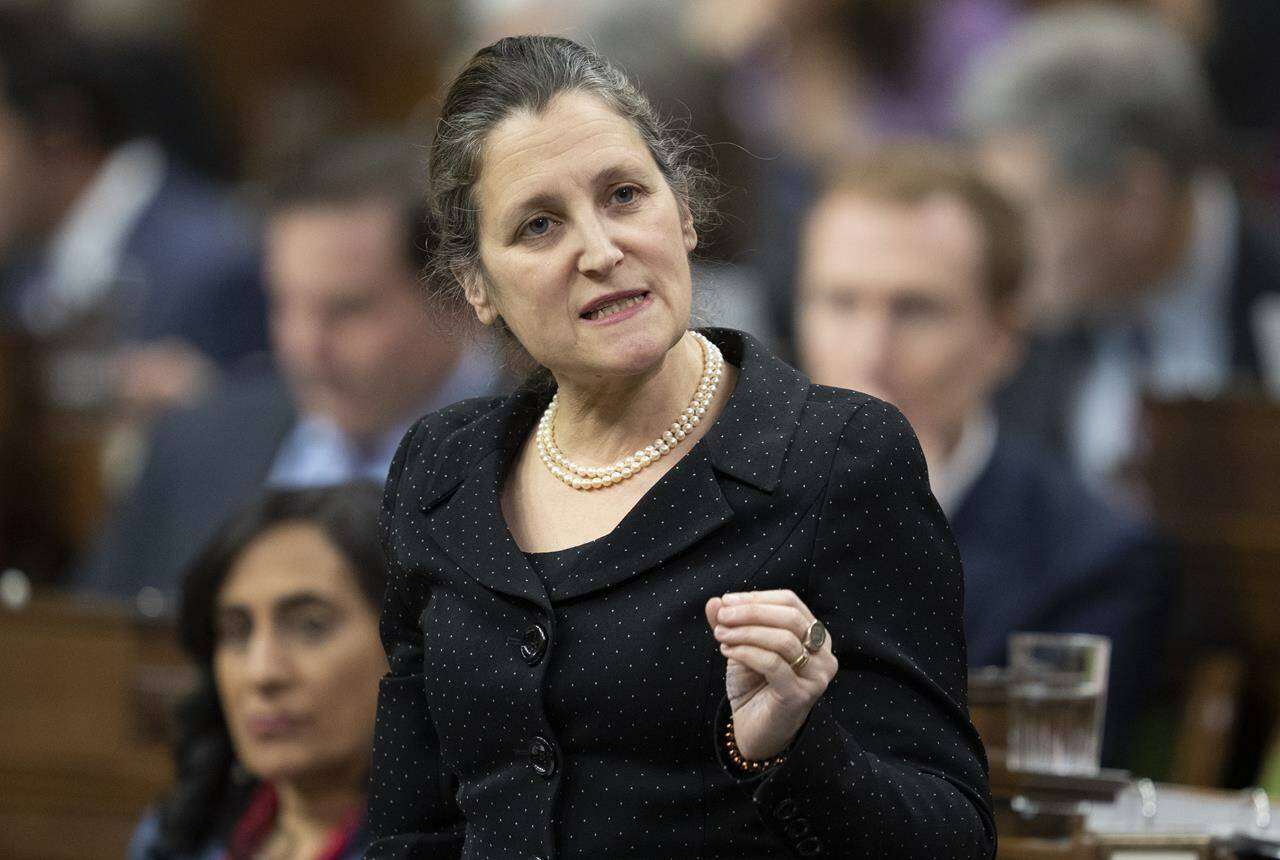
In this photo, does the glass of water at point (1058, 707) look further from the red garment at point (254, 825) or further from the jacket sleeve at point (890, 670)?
the red garment at point (254, 825)

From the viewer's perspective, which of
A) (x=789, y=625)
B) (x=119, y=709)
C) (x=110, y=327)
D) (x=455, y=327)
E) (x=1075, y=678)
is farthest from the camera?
(x=110, y=327)

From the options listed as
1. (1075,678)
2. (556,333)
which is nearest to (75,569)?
(1075,678)

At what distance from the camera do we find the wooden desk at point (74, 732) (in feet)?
11.9

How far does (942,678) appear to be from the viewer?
1651mm

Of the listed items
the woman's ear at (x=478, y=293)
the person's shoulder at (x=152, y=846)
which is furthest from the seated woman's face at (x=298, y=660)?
the woman's ear at (x=478, y=293)

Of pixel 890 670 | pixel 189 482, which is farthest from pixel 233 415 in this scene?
pixel 890 670

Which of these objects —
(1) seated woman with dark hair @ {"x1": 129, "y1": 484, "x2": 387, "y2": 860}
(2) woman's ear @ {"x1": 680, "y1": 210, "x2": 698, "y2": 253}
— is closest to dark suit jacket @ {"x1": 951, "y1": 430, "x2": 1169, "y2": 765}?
(1) seated woman with dark hair @ {"x1": 129, "y1": 484, "x2": 387, "y2": 860}

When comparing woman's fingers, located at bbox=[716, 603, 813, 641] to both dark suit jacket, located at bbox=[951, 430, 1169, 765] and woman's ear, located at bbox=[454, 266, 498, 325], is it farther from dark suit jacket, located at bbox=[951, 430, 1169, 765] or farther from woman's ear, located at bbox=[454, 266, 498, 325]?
dark suit jacket, located at bbox=[951, 430, 1169, 765]

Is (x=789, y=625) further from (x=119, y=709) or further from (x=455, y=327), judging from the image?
(x=119, y=709)

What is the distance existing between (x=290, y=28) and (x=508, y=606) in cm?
700

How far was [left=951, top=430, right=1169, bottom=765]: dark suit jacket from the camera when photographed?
3557mm

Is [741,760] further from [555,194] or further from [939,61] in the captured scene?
[939,61]

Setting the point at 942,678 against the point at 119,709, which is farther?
the point at 119,709

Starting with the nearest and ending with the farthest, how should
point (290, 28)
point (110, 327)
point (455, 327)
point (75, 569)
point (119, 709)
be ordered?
1. point (455, 327)
2. point (119, 709)
3. point (75, 569)
4. point (110, 327)
5. point (290, 28)
